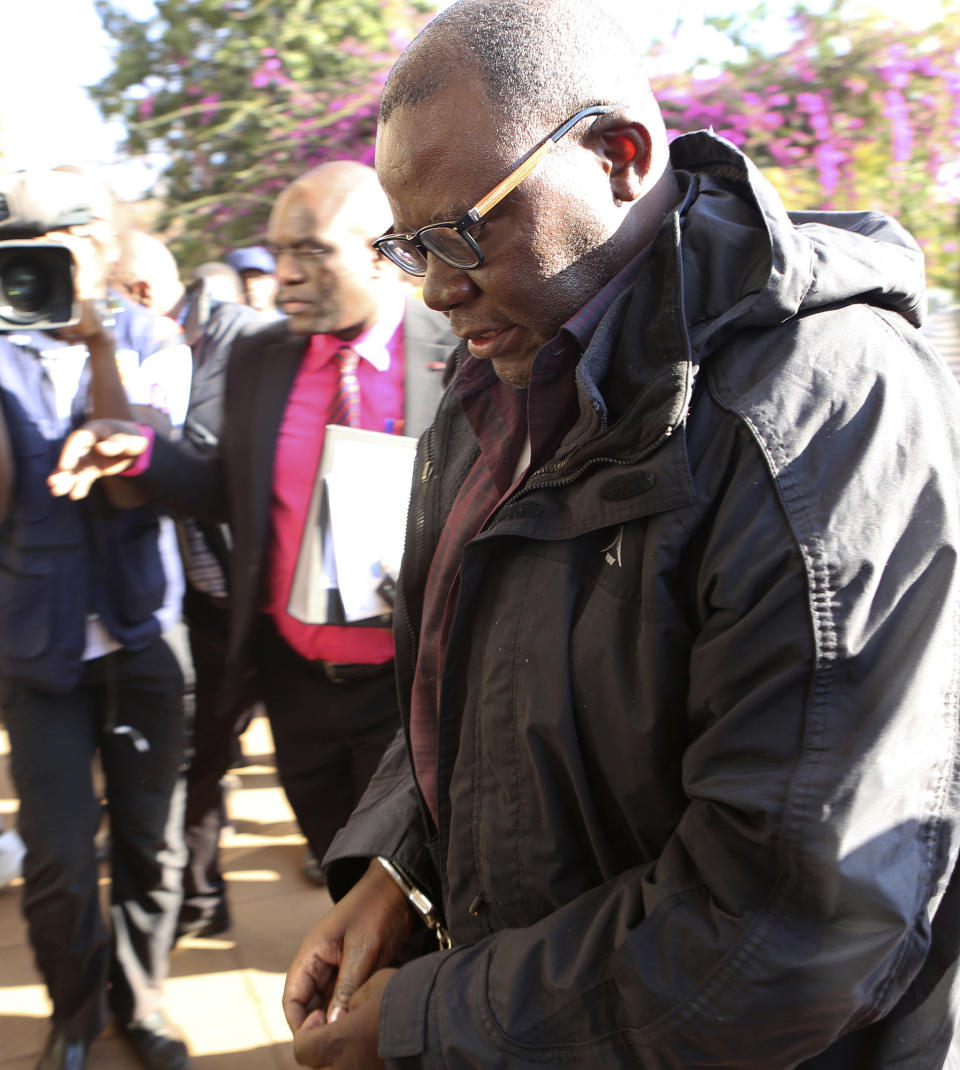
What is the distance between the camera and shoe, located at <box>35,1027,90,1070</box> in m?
2.70

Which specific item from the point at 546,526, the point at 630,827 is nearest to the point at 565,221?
the point at 546,526

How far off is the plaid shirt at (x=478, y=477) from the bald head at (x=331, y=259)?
4.28ft

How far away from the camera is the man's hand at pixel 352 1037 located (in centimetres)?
124

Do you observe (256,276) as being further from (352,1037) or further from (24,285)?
(352,1037)

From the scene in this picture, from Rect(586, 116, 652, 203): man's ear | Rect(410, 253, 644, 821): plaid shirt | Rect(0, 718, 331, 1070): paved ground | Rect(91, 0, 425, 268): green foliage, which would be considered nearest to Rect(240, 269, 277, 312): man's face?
Rect(91, 0, 425, 268): green foliage

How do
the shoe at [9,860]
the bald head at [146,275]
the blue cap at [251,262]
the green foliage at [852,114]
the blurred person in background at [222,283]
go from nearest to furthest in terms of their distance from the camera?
the shoe at [9,860] < the bald head at [146,275] < the blurred person in background at [222,283] < the blue cap at [251,262] < the green foliage at [852,114]

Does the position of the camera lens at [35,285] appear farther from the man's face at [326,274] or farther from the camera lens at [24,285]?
the man's face at [326,274]

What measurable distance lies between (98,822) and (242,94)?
704cm

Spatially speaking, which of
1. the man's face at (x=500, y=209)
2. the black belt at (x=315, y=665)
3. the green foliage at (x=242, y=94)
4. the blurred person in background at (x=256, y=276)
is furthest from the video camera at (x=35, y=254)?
the green foliage at (x=242, y=94)

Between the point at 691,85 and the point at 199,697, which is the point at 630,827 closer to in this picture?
the point at 199,697

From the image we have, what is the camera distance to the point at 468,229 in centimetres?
122

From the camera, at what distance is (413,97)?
122cm

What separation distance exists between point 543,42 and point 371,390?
168 centimetres

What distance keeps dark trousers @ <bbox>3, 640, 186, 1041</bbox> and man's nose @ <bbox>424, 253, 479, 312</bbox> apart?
1.75 metres
